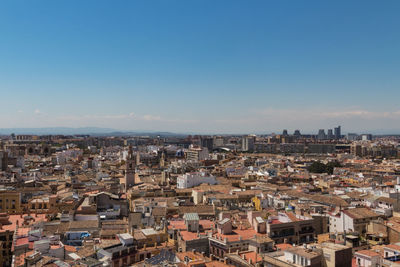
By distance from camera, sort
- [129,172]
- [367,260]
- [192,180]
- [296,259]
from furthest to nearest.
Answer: [192,180]
[129,172]
[367,260]
[296,259]

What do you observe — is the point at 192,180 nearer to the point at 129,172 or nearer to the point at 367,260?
the point at 129,172

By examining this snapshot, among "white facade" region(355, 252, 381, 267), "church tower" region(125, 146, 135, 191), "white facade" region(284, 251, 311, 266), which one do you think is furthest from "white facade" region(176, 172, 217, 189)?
"white facade" region(284, 251, 311, 266)

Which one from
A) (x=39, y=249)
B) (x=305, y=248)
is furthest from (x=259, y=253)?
(x=39, y=249)

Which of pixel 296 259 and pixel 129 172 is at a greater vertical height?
pixel 129 172

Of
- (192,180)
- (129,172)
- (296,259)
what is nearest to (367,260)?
(296,259)

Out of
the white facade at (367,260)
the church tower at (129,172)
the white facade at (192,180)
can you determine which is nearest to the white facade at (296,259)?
the white facade at (367,260)

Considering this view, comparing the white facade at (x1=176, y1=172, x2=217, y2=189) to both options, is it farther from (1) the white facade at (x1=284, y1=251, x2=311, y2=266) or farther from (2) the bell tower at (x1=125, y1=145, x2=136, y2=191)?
(1) the white facade at (x1=284, y1=251, x2=311, y2=266)

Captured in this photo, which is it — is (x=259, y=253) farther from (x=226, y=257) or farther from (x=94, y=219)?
(x=94, y=219)

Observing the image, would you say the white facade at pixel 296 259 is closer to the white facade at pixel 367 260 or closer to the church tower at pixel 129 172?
the white facade at pixel 367 260
